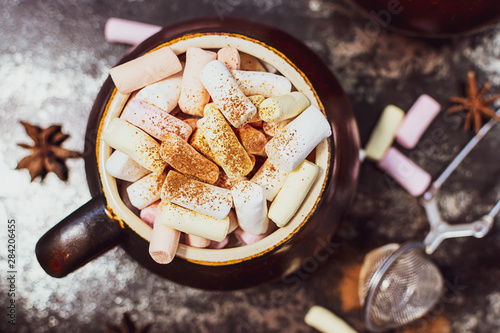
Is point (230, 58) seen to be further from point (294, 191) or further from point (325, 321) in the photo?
point (325, 321)

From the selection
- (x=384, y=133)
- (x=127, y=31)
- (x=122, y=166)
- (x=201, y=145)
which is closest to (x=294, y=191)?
(x=201, y=145)

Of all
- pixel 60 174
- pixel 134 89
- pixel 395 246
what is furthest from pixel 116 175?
pixel 395 246

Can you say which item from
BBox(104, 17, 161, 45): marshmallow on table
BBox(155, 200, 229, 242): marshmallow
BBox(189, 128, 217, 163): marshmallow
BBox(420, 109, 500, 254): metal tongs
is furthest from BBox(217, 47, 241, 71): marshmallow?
BBox(420, 109, 500, 254): metal tongs

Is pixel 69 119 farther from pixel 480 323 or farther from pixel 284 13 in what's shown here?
pixel 480 323

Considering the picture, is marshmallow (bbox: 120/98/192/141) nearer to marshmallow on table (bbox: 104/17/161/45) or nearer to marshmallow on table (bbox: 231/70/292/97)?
marshmallow on table (bbox: 231/70/292/97)

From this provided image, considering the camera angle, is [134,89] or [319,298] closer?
[134,89]

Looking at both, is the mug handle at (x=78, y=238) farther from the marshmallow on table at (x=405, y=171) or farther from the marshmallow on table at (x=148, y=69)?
the marshmallow on table at (x=405, y=171)

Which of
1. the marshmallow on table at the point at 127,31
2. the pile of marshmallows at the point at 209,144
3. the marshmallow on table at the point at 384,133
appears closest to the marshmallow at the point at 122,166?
the pile of marshmallows at the point at 209,144
